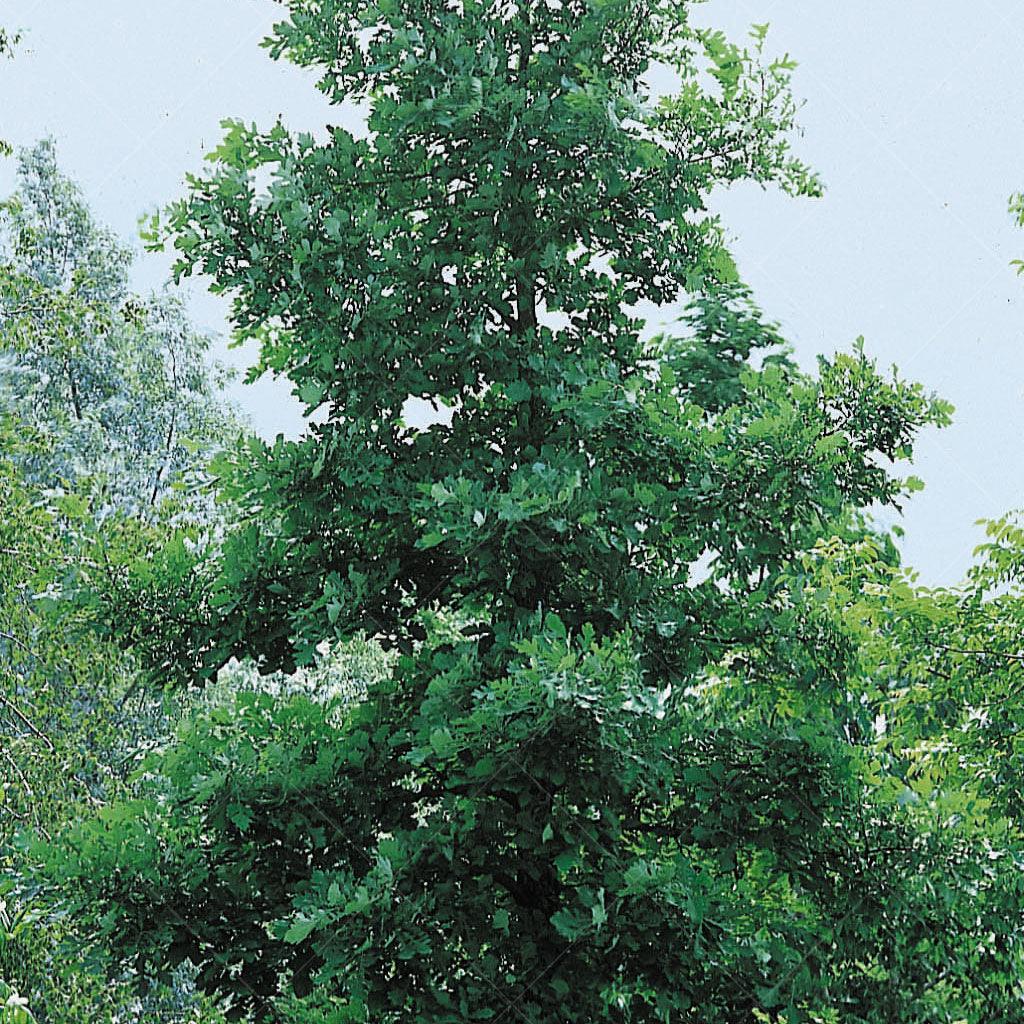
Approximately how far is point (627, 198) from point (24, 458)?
12261mm

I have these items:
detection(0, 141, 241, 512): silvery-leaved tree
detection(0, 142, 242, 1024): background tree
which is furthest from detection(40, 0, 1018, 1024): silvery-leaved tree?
detection(0, 141, 241, 512): silvery-leaved tree

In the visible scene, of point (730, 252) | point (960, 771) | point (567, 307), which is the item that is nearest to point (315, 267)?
point (567, 307)

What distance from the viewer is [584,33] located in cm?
565

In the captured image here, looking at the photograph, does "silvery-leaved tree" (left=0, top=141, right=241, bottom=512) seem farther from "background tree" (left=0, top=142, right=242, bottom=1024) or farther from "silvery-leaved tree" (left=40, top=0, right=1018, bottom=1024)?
"silvery-leaved tree" (left=40, top=0, right=1018, bottom=1024)

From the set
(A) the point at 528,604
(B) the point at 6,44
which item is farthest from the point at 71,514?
(B) the point at 6,44

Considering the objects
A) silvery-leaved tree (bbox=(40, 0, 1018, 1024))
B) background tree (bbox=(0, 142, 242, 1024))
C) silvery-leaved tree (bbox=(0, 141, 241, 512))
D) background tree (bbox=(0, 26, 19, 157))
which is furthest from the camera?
silvery-leaved tree (bbox=(0, 141, 241, 512))

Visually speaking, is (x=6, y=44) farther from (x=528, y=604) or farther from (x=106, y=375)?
(x=106, y=375)

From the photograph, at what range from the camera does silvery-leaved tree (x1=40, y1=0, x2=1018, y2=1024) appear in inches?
184

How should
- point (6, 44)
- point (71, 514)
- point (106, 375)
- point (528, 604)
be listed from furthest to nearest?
point (106, 375) < point (6, 44) < point (71, 514) < point (528, 604)

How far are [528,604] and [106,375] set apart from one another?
15.0 m

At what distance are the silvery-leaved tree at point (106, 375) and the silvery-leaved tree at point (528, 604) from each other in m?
10.7

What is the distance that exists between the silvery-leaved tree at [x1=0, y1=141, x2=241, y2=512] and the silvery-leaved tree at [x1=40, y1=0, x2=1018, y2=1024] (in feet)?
35.2

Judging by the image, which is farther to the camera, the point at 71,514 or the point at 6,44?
the point at 6,44

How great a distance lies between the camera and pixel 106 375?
18734 mm
